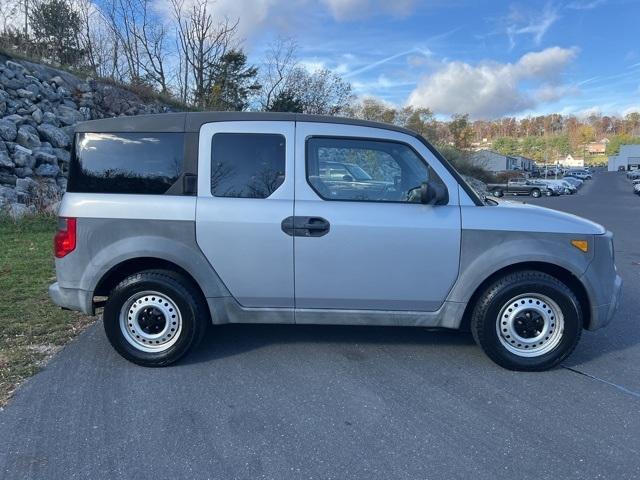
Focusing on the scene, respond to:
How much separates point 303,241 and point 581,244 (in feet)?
7.40

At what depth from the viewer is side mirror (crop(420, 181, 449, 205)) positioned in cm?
392

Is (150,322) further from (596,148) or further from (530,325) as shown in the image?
(596,148)

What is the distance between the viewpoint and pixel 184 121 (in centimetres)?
410

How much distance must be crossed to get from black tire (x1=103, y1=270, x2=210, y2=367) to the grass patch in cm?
73

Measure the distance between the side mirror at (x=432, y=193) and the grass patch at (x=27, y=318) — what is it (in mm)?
3422

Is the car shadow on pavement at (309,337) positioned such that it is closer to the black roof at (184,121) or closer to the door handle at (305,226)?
the door handle at (305,226)

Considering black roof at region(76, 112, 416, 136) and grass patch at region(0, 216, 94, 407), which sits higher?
black roof at region(76, 112, 416, 136)

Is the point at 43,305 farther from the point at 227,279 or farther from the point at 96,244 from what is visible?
the point at 227,279

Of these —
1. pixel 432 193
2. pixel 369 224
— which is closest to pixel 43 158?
pixel 369 224

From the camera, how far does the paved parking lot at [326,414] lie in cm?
281

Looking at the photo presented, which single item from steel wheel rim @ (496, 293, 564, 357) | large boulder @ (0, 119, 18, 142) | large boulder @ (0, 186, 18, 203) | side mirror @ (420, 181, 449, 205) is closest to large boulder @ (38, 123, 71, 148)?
large boulder @ (0, 119, 18, 142)

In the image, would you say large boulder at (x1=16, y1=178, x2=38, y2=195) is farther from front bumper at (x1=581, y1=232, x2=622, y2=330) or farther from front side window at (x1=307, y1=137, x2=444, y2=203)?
front bumper at (x1=581, y1=232, x2=622, y2=330)

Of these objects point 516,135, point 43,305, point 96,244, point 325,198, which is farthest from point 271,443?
point 516,135

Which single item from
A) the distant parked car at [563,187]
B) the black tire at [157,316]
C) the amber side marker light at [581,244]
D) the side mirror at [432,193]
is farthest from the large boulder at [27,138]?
the distant parked car at [563,187]
